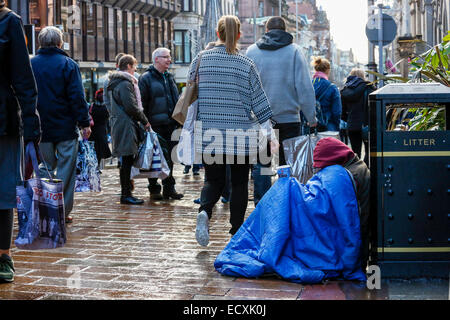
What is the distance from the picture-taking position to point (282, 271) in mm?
5332

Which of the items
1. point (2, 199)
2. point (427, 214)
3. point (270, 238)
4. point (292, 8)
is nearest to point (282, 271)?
point (270, 238)

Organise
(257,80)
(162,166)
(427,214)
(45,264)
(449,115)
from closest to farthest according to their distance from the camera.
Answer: (427,214) → (449,115) → (45,264) → (257,80) → (162,166)

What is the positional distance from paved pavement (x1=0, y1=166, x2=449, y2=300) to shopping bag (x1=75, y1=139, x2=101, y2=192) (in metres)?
0.70

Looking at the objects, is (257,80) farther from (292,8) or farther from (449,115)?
(292,8)

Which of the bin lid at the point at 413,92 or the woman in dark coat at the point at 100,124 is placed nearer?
the bin lid at the point at 413,92

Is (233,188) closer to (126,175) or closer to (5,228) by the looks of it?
(5,228)

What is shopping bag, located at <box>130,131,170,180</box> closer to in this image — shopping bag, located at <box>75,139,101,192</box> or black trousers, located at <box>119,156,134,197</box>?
black trousers, located at <box>119,156,134,197</box>

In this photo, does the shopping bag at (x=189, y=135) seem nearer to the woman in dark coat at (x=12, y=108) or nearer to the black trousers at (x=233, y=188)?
the black trousers at (x=233, y=188)

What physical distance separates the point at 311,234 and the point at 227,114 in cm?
164

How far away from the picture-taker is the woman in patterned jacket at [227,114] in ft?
21.6

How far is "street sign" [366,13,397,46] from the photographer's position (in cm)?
1791

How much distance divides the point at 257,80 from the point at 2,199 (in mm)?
2527

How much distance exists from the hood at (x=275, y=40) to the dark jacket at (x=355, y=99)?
440cm

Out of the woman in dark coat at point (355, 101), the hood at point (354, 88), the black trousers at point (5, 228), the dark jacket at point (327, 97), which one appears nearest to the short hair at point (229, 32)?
the black trousers at point (5, 228)
